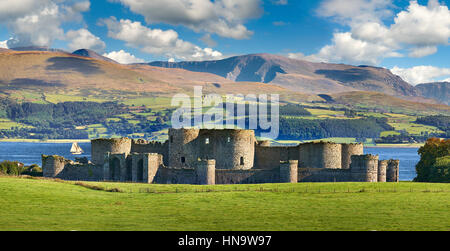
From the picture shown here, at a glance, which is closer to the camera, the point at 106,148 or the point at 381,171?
the point at 381,171

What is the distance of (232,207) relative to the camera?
1598 inches

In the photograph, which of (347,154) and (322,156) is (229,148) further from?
(347,154)

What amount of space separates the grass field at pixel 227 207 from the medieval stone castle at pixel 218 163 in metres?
7.96

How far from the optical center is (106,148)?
73.0 m

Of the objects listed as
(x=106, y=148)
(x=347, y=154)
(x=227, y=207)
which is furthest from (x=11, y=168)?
(x=227, y=207)

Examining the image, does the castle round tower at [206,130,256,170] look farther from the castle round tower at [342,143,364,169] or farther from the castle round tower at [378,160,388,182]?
the castle round tower at [378,160,388,182]

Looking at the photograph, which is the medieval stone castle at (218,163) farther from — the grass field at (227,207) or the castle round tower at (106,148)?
the grass field at (227,207)

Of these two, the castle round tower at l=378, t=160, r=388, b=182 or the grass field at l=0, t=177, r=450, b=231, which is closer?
the grass field at l=0, t=177, r=450, b=231

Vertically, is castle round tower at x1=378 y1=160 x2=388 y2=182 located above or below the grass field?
above

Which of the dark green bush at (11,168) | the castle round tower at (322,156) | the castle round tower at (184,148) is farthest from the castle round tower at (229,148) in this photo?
the dark green bush at (11,168)

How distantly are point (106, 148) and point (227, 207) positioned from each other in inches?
1427

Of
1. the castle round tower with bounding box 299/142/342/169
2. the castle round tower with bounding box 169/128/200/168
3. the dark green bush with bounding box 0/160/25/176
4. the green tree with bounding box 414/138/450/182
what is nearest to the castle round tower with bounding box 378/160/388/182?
the castle round tower with bounding box 299/142/342/169

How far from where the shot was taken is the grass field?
3189 centimetres
